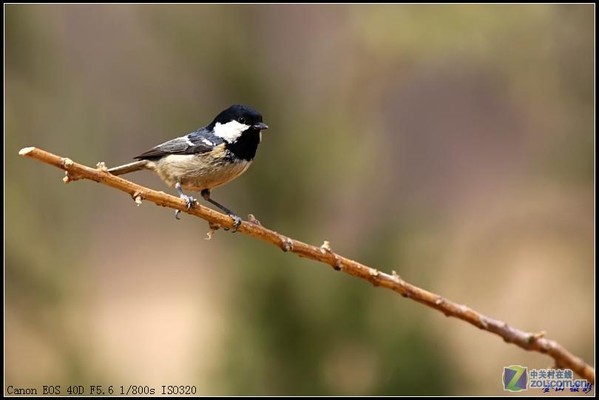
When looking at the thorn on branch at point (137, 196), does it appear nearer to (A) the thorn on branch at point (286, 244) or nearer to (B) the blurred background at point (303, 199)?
(A) the thorn on branch at point (286, 244)

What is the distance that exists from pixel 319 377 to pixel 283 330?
32 cm

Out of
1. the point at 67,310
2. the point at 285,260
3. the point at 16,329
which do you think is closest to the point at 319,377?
the point at 285,260

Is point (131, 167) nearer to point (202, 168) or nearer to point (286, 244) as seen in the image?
point (202, 168)

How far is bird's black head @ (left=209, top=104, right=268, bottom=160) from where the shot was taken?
6.73 feet

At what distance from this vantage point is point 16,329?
365cm

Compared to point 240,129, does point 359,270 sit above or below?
below

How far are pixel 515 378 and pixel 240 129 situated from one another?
1.11 metres

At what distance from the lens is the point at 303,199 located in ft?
12.3

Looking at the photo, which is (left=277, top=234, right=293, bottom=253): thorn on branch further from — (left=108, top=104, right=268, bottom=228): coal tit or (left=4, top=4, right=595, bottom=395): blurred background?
(left=4, top=4, right=595, bottom=395): blurred background

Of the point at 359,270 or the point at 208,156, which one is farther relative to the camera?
the point at 208,156

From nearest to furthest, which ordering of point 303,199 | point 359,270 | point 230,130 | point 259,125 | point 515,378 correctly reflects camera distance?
point 359,270
point 515,378
point 259,125
point 230,130
point 303,199

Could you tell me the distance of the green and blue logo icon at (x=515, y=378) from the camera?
188 centimetres

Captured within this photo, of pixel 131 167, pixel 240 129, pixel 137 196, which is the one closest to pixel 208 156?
pixel 240 129

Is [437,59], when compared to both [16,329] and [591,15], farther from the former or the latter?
[16,329]
